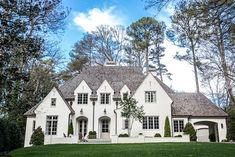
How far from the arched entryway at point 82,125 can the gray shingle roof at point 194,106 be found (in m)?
9.57

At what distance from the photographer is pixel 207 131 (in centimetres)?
3291

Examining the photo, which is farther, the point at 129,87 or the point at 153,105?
the point at 129,87

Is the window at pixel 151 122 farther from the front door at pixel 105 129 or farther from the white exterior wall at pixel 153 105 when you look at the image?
the front door at pixel 105 129

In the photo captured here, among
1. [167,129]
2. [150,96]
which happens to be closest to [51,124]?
[150,96]

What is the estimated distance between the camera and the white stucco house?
27875 millimetres

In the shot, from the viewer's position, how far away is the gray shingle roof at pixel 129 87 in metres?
28.9

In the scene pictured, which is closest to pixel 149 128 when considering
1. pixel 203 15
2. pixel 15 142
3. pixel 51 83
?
pixel 15 142

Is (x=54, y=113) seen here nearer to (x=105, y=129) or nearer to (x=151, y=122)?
(x=105, y=129)

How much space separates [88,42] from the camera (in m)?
42.0

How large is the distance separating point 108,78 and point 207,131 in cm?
1368

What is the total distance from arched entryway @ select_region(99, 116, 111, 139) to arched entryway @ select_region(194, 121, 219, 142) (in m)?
9.48

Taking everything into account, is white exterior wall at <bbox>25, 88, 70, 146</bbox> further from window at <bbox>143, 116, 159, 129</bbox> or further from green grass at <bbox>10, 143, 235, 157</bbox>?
green grass at <bbox>10, 143, 235, 157</bbox>

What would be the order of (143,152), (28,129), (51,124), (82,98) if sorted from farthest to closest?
(82,98) → (28,129) → (51,124) → (143,152)

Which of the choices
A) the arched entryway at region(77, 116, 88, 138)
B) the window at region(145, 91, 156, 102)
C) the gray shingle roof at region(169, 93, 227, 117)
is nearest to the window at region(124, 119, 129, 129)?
the window at region(145, 91, 156, 102)
